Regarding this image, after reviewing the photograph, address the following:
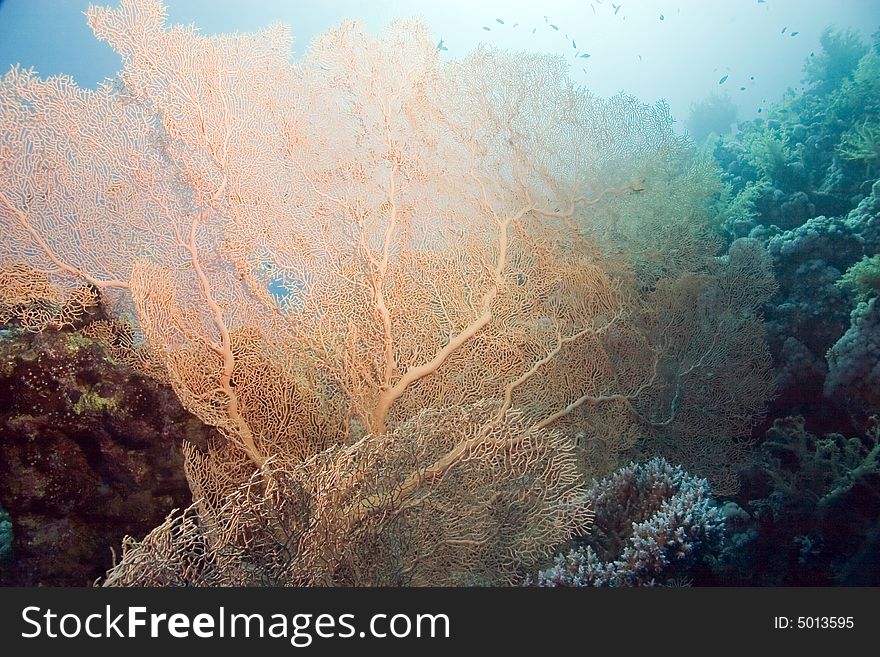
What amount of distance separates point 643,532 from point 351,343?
2.56 meters

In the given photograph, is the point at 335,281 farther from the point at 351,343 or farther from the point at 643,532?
the point at 643,532

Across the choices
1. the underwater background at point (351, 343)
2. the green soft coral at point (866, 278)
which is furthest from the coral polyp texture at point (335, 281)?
the green soft coral at point (866, 278)

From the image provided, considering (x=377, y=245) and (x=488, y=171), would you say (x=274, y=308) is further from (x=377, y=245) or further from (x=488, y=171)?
(x=488, y=171)

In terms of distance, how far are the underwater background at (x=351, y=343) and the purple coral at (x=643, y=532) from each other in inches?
0.9

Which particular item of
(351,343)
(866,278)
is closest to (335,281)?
(351,343)

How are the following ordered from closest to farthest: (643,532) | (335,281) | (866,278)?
1. (643,532)
2. (335,281)
3. (866,278)

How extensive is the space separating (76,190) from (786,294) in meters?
7.92

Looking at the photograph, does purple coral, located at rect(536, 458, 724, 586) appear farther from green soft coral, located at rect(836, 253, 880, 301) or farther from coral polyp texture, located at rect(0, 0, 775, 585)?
green soft coral, located at rect(836, 253, 880, 301)

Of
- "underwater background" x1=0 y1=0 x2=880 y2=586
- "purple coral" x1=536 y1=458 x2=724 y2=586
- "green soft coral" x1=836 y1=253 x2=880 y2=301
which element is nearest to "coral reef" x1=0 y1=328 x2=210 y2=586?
"underwater background" x1=0 y1=0 x2=880 y2=586

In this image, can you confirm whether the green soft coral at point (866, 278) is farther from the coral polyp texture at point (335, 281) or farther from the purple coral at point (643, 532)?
the purple coral at point (643, 532)

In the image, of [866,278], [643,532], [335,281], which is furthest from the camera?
[866,278]

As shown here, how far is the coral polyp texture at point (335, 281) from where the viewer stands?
2.77m

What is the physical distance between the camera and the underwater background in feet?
9.62

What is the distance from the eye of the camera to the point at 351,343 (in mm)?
3361
